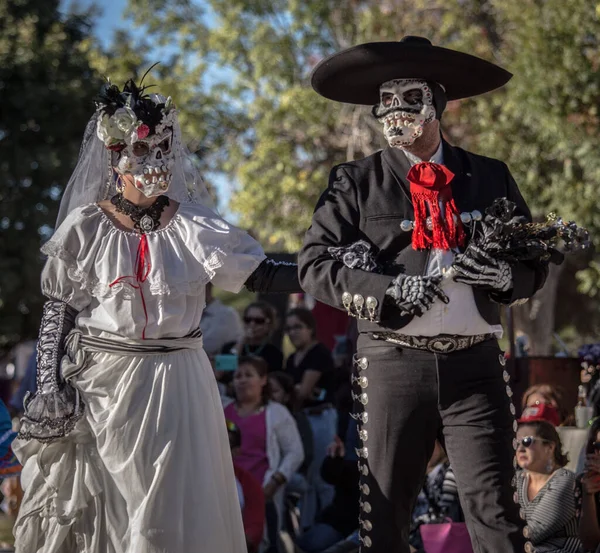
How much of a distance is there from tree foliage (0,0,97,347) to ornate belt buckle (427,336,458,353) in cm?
1784

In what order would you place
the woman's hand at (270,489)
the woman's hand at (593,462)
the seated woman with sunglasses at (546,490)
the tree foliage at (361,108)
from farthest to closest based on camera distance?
1. the tree foliage at (361,108)
2. the woman's hand at (270,489)
3. the woman's hand at (593,462)
4. the seated woman with sunglasses at (546,490)

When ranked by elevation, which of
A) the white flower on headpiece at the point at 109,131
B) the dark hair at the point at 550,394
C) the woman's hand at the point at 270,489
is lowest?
the woman's hand at the point at 270,489

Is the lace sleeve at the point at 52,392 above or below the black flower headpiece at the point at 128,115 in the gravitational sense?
below

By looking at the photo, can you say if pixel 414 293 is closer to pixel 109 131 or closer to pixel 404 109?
pixel 404 109

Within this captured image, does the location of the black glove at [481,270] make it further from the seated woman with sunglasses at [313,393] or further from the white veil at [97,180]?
the seated woman with sunglasses at [313,393]

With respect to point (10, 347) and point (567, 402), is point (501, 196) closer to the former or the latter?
point (567, 402)

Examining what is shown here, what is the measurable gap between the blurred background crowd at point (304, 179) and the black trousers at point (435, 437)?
1.65m

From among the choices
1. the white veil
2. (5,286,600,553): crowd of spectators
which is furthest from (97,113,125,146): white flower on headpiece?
(5,286,600,553): crowd of spectators

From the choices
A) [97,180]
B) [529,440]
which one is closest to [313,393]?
[529,440]

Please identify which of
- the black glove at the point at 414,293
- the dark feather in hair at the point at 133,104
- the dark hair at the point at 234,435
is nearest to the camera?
the black glove at the point at 414,293

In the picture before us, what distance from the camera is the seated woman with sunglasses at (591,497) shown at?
Result: 5.70 m

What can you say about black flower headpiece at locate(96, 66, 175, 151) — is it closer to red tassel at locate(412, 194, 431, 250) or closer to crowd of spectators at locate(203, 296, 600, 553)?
red tassel at locate(412, 194, 431, 250)

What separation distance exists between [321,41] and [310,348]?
1060cm

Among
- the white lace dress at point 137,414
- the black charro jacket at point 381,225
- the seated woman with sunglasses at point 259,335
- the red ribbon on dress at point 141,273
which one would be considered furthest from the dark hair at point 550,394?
the red ribbon on dress at point 141,273
